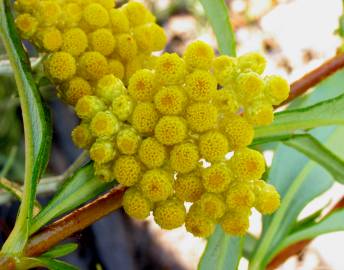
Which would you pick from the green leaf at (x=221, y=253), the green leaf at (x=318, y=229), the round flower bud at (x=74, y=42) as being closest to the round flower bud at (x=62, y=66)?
the round flower bud at (x=74, y=42)

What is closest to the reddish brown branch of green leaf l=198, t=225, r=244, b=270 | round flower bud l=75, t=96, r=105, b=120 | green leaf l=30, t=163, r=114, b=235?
green leaf l=30, t=163, r=114, b=235

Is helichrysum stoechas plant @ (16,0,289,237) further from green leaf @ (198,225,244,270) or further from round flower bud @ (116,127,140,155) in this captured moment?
green leaf @ (198,225,244,270)

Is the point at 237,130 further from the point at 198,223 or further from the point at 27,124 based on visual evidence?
the point at 27,124

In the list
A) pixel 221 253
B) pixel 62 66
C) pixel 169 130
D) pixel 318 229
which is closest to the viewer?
pixel 169 130

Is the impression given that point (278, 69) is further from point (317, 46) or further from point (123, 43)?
point (123, 43)

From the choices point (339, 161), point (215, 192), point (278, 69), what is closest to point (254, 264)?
point (339, 161)

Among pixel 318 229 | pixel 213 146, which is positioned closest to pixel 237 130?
pixel 213 146
